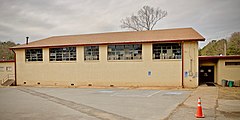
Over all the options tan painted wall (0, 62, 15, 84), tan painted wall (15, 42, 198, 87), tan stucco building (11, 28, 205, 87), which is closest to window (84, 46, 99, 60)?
tan stucco building (11, 28, 205, 87)

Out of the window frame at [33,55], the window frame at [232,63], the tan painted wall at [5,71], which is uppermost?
the window frame at [33,55]

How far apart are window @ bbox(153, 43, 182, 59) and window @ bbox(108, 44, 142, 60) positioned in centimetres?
165

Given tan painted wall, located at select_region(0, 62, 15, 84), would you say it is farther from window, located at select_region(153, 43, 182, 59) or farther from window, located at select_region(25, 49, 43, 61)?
window, located at select_region(153, 43, 182, 59)

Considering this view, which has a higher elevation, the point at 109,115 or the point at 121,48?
the point at 121,48

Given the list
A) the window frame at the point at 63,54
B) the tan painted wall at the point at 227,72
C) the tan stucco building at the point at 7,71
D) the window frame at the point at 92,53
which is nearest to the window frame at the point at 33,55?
the window frame at the point at 63,54

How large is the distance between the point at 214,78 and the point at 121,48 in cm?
Result: 1160

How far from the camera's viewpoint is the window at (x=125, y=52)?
22938mm

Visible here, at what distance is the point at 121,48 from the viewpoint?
23.6 m

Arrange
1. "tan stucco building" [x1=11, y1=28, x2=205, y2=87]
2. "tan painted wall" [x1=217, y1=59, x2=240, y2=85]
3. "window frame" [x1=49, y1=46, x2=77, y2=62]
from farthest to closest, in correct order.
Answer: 1. "window frame" [x1=49, y1=46, x2=77, y2=62]
2. "tan painted wall" [x1=217, y1=59, x2=240, y2=85]
3. "tan stucco building" [x1=11, y1=28, x2=205, y2=87]

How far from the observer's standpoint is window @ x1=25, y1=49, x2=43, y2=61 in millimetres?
26984

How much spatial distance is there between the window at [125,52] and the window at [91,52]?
151 centimetres

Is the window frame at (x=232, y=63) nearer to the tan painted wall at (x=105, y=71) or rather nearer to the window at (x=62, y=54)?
the tan painted wall at (x=105, y=71)

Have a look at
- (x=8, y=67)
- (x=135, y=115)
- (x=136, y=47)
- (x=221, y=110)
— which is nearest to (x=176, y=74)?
(x=136, y=47)

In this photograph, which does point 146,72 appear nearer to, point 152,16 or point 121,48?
point 121,48
